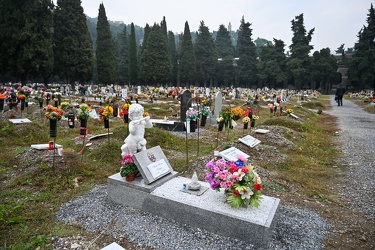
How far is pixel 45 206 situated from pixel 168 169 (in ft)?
8.70

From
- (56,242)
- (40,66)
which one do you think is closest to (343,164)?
(56,242)

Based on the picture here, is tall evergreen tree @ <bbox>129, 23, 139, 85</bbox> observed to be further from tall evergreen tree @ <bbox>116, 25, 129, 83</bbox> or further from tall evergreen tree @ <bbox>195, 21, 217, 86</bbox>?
tall evergreen tree @ <bbox>195, 21, 217, 86</bbox>

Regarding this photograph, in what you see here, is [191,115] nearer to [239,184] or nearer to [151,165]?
[151,165]

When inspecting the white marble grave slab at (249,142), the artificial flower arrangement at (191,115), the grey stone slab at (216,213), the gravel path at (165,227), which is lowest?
the gravel path at (165,227)

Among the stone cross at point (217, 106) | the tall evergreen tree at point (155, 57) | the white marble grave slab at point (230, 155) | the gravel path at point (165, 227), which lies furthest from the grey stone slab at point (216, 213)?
the tall evergreen tree at point (155, 57)

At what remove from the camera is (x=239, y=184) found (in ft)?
14.5

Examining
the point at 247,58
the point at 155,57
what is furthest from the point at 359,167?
the point at 247,58

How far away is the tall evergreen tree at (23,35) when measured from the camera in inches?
1087

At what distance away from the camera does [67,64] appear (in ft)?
116

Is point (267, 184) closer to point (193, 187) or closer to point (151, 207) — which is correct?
point (193, 187)

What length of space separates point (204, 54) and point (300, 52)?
2091 cm

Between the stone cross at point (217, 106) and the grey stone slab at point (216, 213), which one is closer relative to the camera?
the grey stone slab at point (216, 213)

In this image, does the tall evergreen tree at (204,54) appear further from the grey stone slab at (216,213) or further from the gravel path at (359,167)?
the grey stone slab at (216,213)

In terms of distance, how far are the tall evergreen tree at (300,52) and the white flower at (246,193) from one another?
179 feet
